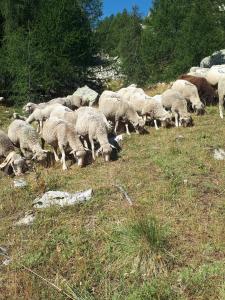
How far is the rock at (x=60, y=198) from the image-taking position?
11.1 metres

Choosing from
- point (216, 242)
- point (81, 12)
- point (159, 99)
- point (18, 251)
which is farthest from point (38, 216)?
point (81, 12)

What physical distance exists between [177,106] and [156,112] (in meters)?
0.80

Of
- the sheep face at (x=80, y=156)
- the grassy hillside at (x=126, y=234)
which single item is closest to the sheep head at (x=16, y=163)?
the grassy hillside at (x=126, y=234)

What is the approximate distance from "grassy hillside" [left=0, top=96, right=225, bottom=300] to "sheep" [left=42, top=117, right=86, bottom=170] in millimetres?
547

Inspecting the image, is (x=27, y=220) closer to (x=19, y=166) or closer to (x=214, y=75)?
(x=19, y=166)

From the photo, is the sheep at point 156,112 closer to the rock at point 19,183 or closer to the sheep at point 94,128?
the sheep at point 94,128

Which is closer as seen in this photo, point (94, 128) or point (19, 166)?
point (19, 166)

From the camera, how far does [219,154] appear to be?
13.6 m

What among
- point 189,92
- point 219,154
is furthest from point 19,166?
point 189,92

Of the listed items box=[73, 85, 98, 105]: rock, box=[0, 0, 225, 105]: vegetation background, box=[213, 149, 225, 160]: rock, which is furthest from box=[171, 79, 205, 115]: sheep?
box=[0, 0, 225, 105]: vegetation background

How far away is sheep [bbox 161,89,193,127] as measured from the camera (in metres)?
17.4

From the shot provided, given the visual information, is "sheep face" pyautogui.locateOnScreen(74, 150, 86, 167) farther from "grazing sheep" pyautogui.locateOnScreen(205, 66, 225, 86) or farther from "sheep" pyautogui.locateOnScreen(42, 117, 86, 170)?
"grazing sheep" pyautogui.locateOnScreen(205, 66, 225, 86)

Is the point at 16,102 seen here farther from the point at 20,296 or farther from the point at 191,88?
the point at 20,296

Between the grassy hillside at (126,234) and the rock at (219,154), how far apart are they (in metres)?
0.18
